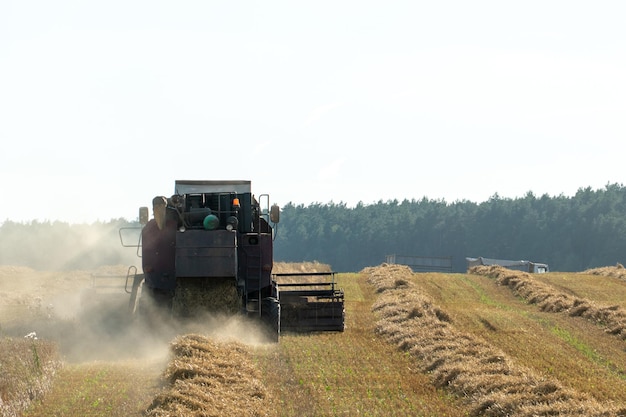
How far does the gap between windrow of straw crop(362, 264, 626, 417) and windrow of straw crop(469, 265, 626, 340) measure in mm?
4922

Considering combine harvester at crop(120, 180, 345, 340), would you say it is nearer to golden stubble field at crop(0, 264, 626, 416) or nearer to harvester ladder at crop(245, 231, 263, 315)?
harvester ladder at crop(245, 231, 263, 315)

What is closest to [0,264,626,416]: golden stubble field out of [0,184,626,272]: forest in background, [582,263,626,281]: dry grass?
[582,263,626,281]: dry grass

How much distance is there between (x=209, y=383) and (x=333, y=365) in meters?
3.76

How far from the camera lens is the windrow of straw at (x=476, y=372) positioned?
1253 cm

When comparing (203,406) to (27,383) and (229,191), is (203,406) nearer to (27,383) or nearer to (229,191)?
(27,383)

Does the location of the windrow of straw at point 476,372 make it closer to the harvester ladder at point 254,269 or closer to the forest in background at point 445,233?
the harvester ladder at point 254,269

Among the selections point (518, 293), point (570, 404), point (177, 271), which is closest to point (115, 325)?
point (177, 271)

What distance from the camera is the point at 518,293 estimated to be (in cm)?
3772

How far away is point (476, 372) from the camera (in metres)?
15.4

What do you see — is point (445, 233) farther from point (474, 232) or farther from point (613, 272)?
point (613, 272)

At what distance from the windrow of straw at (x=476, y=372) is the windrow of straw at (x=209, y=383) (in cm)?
328

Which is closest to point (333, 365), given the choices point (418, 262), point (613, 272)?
point (613, 272)

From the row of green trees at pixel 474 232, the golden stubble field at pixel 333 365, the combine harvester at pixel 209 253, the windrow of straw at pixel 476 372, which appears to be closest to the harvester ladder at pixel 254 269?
the combine harvester at pixel 209 253

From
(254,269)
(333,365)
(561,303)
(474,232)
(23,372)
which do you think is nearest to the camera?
(23,372)
